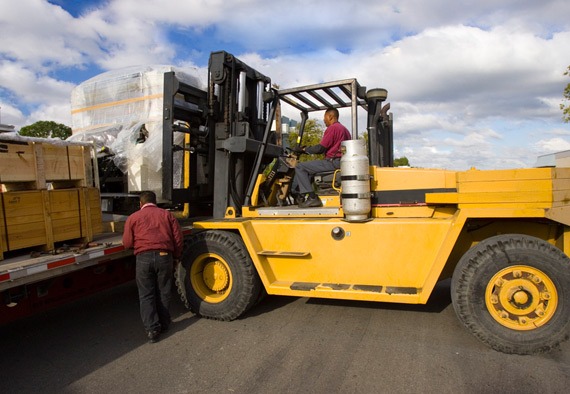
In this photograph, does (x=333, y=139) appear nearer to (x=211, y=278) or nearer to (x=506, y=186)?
(x=506, y=186)

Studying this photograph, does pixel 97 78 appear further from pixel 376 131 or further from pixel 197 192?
pixel 376 131

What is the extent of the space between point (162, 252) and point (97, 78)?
4.44 m

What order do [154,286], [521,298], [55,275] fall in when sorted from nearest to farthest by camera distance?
[521,298] < [55,275] < [154,286]

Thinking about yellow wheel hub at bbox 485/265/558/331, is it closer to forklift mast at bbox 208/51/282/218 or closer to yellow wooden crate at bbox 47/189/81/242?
forklift mast at bbox 208/51/282/218

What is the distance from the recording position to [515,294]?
3699 millimetres

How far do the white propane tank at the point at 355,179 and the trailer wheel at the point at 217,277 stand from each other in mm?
1376

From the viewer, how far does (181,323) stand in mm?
4805

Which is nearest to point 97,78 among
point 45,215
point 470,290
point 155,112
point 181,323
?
point 155,112

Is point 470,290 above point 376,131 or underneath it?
underneath

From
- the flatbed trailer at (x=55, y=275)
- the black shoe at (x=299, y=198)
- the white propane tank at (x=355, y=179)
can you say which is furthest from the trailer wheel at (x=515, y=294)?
the flatbed trailer at (x=55, y=275)

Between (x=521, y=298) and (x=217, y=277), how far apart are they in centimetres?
322

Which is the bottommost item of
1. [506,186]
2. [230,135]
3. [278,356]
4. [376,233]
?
[278,356]

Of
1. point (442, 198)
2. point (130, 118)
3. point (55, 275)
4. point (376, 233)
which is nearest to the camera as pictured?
point (55, 275)

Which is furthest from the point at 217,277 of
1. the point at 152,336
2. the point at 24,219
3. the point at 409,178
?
the point at 409,178
